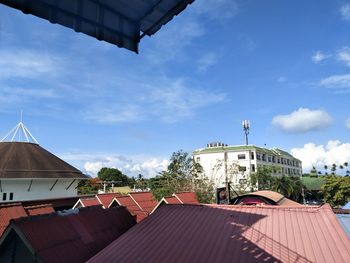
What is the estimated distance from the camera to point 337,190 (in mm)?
42906

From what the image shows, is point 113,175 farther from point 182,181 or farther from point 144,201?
point 144,201

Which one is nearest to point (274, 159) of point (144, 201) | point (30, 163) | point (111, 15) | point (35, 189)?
point (144, 201)

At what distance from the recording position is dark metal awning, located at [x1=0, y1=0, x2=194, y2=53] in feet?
13.3

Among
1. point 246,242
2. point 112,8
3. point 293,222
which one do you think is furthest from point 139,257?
point 112,8

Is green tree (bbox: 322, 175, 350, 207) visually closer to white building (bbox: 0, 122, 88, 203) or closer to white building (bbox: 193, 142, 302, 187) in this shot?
white building (bbox: 193, 142, 302, 187)

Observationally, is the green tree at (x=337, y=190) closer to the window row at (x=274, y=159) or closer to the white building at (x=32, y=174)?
the window row at (x=274, y=159)

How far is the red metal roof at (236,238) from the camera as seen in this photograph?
31.5 ft

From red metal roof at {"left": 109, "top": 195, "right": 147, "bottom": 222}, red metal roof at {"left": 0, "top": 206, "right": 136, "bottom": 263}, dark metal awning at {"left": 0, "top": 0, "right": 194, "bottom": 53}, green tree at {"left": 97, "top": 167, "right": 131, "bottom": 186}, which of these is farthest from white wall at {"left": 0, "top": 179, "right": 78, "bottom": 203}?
green tree at {"left": 97, "top": 167, "right": 131, "bottom": 186}

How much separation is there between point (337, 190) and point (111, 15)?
46.1 metres

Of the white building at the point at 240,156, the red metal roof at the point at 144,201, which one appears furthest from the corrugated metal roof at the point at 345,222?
the white building at the point at 240,156

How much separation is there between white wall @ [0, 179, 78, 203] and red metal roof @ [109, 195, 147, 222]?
7.72 m

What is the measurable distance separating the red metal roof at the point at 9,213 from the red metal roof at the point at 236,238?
969 centimetres

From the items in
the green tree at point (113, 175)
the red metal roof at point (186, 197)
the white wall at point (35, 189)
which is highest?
the green tree at point (113, 175)

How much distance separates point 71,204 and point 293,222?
73.3ft
